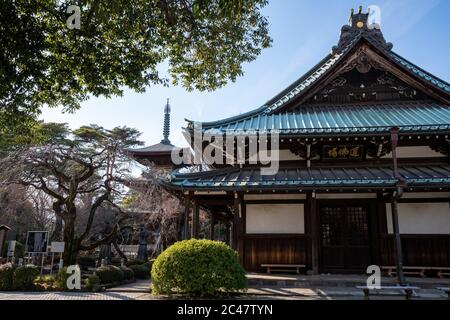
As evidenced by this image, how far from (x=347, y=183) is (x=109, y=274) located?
1021cm

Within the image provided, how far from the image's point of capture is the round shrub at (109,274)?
13844 millimetres

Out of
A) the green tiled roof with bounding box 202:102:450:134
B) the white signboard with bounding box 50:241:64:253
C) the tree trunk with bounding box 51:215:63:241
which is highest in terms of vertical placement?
the green tiled roof with bounding box 202:102:450:134

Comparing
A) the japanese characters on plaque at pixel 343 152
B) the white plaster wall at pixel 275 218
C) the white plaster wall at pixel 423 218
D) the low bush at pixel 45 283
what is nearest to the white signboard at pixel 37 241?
the low bush at pixel 45 283

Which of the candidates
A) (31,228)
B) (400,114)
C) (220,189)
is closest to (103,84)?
(220,189)

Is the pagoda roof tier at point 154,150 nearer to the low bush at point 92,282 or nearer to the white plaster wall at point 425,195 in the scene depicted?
the low bush at point 92,282

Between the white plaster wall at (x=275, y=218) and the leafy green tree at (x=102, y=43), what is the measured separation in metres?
5.96

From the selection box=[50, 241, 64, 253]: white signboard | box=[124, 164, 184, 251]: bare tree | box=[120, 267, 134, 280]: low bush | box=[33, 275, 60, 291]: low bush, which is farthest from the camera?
box=[124, 164, 184, 251]: bare tree

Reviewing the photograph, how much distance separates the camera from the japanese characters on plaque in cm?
1366

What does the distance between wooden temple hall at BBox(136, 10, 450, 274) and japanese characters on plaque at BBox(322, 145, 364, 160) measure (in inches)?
1.6

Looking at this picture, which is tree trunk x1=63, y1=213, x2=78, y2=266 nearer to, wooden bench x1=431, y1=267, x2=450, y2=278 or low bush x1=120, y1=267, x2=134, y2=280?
low bush x1=120, y1=267, x2=134, y2=280

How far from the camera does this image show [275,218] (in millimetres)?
13359

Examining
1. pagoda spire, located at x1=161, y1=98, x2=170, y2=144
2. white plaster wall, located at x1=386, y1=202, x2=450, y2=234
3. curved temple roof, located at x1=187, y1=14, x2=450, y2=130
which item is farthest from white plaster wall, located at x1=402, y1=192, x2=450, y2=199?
pagoda spire, located at x1=161, y1=98, x2=170, y2=144

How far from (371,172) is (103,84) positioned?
10030 mm

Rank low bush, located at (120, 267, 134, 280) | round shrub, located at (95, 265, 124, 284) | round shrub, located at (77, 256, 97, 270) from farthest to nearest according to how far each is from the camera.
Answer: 1. round shrub, located at (77, 256, 97, 270)
2. low bush, located at (120, 267, 134, 280)
3. round shrub, located at (95, 265, 124, 284)
